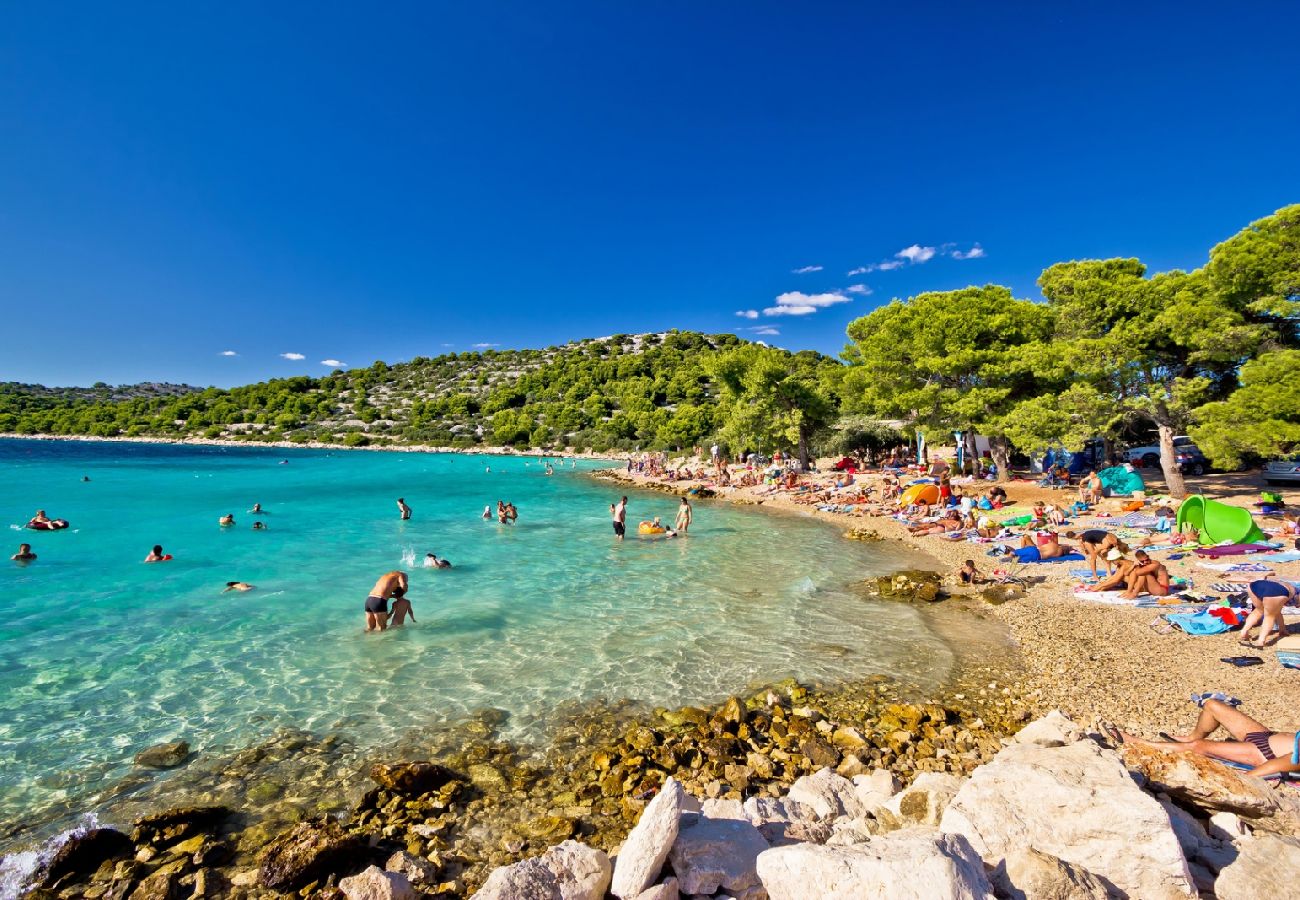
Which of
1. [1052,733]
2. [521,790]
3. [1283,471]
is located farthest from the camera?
[1283,471]

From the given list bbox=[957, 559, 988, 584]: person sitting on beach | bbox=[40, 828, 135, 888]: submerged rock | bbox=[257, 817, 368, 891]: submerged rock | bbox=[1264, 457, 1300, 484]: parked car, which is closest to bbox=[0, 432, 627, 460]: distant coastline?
bbox=[1264, 457, 1300, 484]: parked car

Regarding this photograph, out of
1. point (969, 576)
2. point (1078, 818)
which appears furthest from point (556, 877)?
point (969, 576)

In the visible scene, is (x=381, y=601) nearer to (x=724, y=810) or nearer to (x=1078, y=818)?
(x=724, y=810)

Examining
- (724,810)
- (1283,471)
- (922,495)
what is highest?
(1283,471)

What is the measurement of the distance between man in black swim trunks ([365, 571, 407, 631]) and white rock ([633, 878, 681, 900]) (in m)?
8.42

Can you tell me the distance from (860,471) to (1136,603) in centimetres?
2493

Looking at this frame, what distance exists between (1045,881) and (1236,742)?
12.8 ft

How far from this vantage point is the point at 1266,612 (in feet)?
25.8

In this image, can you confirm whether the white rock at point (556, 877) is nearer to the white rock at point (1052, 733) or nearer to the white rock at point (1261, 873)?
the white rock at point (1261, 873)

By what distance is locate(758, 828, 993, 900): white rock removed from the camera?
291 cm

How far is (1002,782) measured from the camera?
4.15 metres

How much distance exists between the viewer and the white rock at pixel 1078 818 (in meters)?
3.41

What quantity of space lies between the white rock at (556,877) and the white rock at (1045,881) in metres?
2.40

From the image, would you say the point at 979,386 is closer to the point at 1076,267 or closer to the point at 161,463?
the point at 1076,267
